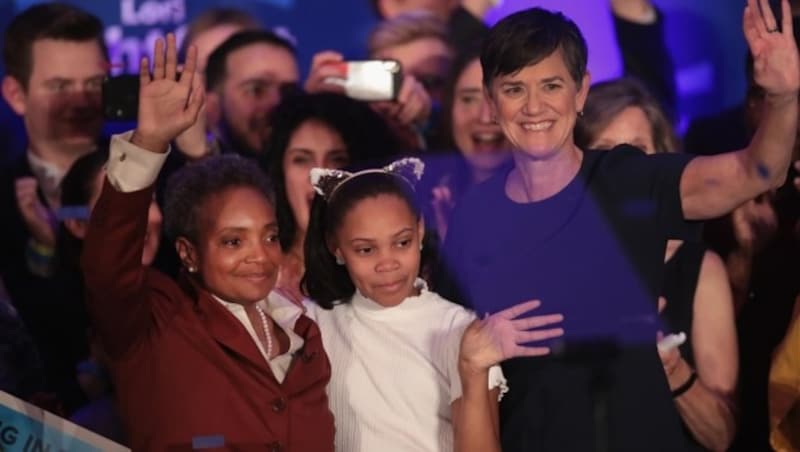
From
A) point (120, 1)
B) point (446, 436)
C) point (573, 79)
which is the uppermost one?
point (120, 1)

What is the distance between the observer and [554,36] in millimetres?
2742

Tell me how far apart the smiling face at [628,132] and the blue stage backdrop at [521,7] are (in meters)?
0.57

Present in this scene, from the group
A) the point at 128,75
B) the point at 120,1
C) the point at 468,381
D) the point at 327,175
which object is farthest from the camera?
the point at 120,1

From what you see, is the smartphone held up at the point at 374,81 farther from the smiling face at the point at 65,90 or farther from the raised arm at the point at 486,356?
the raised arm at the point at 486,356

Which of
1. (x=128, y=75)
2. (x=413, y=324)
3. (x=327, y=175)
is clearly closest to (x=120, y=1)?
(x=128, y=75)

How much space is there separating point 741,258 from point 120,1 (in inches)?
83.3

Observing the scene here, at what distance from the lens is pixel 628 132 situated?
11.5 feet

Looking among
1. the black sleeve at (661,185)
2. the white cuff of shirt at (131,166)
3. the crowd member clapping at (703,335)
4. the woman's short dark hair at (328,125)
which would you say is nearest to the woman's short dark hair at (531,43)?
the black sleeve at (661,185)

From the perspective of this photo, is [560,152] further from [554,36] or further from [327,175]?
[327,175]

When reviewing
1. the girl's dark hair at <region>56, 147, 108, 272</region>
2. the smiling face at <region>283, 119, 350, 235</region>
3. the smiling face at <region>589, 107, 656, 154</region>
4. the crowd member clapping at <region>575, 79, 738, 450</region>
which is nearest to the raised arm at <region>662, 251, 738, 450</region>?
the crowd member clapping at <region>575, 79, 738, 450</region>

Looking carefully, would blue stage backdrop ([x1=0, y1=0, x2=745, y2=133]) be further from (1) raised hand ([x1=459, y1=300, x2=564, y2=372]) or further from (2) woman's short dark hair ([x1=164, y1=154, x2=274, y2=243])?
(1) raised hand ([x1=459, y1=300, x2=564, y2=372])

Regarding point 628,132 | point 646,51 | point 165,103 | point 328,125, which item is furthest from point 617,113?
point 165,103

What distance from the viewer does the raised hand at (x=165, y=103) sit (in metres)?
2.57

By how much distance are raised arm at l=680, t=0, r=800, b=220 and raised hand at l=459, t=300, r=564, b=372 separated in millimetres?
364
